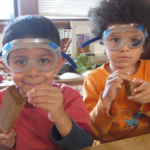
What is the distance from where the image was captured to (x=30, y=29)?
83 centimetres

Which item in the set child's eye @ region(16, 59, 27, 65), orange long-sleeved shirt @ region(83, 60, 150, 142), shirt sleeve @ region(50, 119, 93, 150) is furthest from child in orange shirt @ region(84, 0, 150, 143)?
child's eye @ region(16, 59, 27, 65)

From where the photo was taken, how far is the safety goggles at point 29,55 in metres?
0.77

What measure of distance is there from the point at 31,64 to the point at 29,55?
0.15ft

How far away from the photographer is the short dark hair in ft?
2.70

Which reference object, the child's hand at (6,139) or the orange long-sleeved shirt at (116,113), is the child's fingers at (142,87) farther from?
the child's hand at (6,139)

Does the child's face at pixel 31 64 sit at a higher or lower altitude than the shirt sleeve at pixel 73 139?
higher

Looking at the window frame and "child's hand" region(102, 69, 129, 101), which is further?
the window frame

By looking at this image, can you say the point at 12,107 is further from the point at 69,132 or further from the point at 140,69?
the point at 140,69

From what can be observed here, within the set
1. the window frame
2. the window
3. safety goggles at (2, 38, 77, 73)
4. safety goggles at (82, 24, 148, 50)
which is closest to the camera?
safety goggles at (2, 38, 77, 73)

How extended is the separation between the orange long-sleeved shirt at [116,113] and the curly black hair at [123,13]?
1.08 ft

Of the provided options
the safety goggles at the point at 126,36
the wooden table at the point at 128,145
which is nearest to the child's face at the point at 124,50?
the safety goggles at the point at 126,36

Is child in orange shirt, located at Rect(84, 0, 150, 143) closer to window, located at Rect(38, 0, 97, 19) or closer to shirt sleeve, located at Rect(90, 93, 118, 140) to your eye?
shirt sleeve, located at Rect(90, 93, 118, 140)

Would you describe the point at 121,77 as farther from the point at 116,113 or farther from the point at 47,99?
the point at 47,99

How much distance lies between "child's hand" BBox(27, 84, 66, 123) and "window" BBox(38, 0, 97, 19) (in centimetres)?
209
